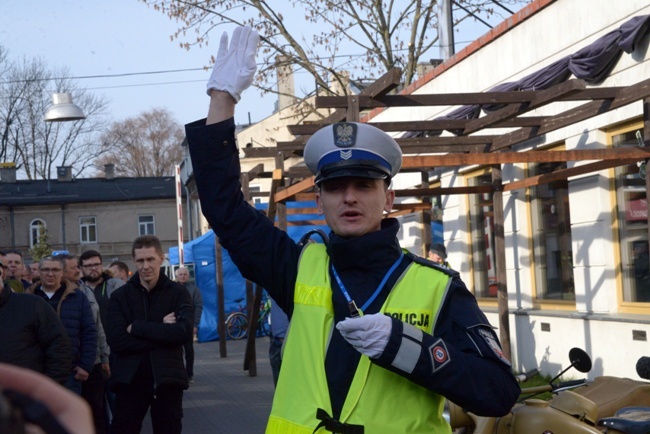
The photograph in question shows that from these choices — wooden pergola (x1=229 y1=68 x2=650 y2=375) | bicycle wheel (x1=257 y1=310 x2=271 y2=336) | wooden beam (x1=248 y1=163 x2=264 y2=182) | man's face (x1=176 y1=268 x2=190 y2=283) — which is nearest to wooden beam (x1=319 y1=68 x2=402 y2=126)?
wooden pergola (x1=229 y1=68 x2=650 y2=375)

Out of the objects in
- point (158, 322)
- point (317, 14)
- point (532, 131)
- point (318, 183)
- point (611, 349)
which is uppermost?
point (317, 14)

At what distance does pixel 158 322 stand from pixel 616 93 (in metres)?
4.74

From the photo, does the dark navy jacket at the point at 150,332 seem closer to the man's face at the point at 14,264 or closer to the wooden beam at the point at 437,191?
the wooden beam at the point at 437,191

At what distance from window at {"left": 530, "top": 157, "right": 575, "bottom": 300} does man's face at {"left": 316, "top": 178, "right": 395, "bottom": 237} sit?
9.63 m

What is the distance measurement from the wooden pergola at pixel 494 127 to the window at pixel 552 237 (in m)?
0.70

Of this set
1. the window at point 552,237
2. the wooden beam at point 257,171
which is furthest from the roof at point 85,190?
the window at point 552,237

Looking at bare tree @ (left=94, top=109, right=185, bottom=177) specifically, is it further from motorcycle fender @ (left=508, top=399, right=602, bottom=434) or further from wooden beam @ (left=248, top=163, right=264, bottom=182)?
motorcycle fender @ (left=508, top=399, right=602, bottom=434)

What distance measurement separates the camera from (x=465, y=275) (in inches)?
628

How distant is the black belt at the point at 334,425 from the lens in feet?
8.79

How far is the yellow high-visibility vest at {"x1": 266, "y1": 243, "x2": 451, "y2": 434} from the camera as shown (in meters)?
2.71

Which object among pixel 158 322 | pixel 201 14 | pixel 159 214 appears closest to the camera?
pixel 158 322

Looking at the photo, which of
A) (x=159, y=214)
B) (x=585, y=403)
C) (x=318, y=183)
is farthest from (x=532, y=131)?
(x=159, y=214)

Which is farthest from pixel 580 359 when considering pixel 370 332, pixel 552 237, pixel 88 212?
pixel 88 212

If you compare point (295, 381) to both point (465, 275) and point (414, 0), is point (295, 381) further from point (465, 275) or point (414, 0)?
point (414, 0)
